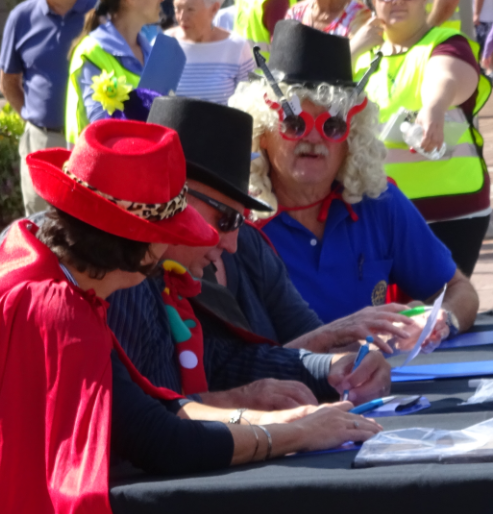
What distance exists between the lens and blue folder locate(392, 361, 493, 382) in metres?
2.25

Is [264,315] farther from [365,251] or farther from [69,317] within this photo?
[69,317]

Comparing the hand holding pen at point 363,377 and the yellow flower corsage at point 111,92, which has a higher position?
the yellow flower corsage at point 111,92

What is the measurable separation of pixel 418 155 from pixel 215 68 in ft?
4.75

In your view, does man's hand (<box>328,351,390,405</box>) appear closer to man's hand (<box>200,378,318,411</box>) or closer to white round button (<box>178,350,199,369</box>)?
man's hand (<box>200,378,318,411</box>)

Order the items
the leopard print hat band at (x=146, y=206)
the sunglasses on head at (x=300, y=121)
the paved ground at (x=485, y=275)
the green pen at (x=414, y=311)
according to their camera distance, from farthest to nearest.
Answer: the paved ground at (x=485, y=275) → the sunglasses on head at (x=300, y=121) → the green pen at (x=414, y=311) → the leopard print hat band at (x=146, y=206)

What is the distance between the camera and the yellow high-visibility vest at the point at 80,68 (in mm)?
4031

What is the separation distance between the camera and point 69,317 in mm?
1520

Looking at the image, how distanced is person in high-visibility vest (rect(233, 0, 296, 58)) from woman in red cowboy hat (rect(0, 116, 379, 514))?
10.9ft

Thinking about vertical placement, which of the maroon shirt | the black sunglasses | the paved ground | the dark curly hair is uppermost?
the dark curly hair

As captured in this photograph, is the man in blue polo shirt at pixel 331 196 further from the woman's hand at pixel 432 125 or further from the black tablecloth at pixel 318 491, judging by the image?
the black tablecloth at pixel 318 491

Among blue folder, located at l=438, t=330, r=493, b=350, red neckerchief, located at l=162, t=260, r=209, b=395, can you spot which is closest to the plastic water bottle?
blue folder, located at l=438, t=330, r=493, b=350

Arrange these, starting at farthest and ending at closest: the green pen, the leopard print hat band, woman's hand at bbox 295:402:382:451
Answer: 1. the green pen
2. woman's hand at bbox 295:402:382:451
3. the leopard print hat band

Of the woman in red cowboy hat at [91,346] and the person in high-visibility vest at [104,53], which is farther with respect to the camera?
the person in high-visibility vest at [104,53]

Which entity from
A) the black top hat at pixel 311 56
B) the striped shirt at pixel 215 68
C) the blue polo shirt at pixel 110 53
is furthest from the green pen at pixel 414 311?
the striped shirt at pixel 215 68
